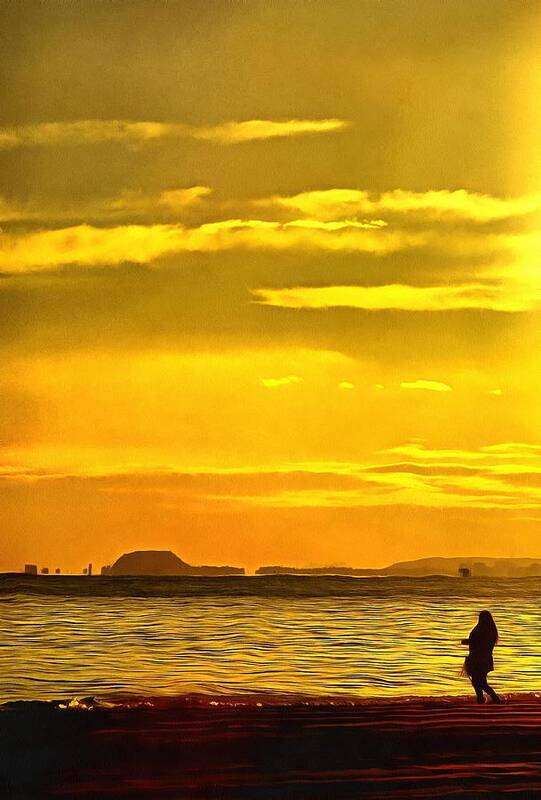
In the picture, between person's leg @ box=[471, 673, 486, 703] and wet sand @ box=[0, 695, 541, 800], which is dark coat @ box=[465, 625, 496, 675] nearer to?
person's leg @ box=[471, 673, 486, 703]

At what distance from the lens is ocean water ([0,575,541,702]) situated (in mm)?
11375

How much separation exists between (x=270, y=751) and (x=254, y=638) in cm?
1498

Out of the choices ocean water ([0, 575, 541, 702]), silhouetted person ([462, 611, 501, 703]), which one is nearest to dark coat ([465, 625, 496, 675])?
silhouetted person ([462, 611, 501, 703])

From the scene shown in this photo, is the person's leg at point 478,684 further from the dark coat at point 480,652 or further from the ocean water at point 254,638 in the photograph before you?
the ocean water at point 254,638

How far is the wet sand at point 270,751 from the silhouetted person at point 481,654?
1.07 feet

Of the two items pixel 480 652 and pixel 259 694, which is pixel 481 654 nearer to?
pixel 480 652

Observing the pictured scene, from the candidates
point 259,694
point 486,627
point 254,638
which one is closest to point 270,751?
point 486,627

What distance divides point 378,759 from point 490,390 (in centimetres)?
448

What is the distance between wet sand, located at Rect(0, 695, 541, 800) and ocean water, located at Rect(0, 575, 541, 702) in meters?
4.49

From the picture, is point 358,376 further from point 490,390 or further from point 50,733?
point 50,733

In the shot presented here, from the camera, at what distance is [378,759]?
140 inches

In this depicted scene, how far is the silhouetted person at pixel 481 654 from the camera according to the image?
498cm

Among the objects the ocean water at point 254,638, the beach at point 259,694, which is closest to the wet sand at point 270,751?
the beach at point 259,694

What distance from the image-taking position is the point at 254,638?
1844 centimetres
